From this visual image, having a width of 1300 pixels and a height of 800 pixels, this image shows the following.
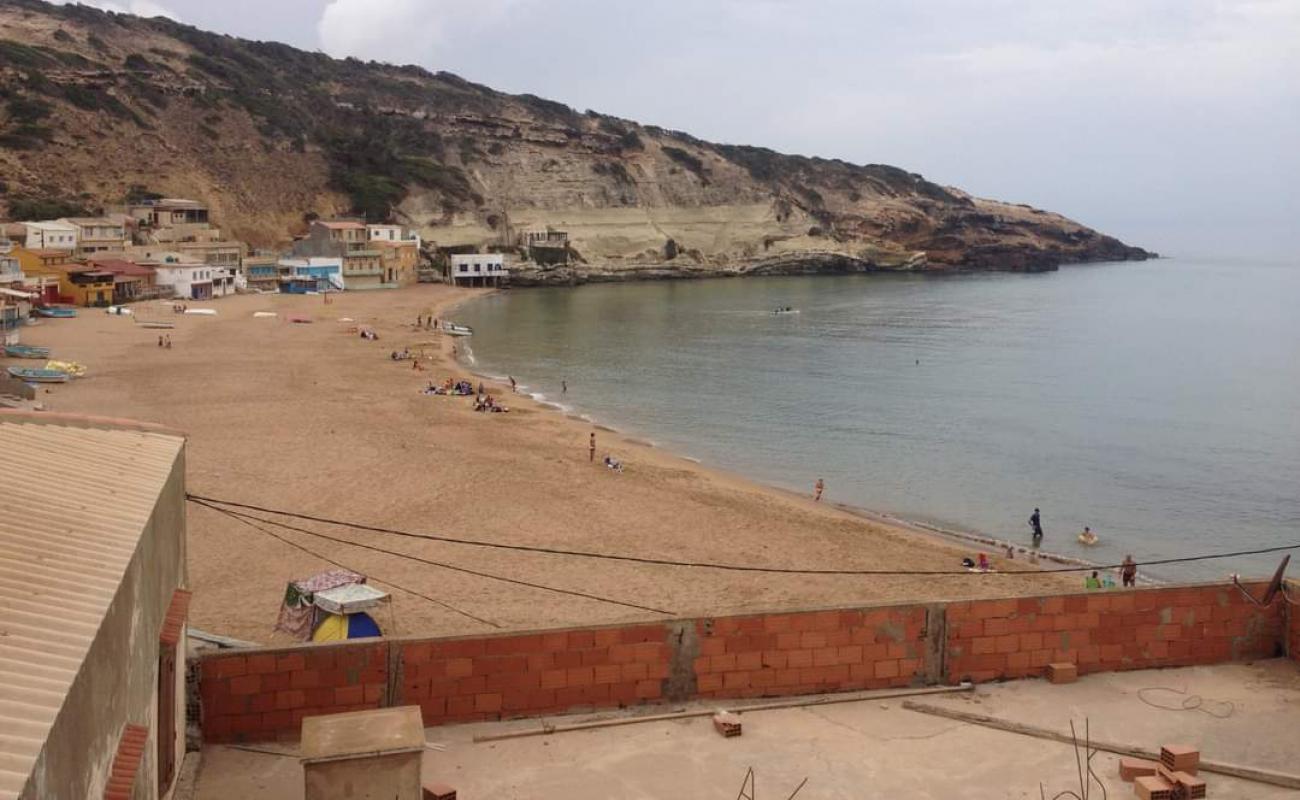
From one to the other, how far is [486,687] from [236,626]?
818 cm

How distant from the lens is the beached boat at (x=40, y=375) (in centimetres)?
3466

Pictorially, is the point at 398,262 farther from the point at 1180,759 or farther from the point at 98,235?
the point at 1180,759

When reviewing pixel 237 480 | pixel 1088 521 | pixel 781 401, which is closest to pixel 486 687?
pixel 237 480

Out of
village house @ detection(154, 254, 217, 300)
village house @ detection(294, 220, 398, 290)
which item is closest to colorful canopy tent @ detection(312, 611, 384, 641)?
village house @ detection(154, 254, 217, 300)

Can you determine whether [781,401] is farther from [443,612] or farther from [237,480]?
[443,612]

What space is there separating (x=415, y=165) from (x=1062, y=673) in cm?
9597

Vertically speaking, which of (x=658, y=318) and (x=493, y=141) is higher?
(x=493, y=141)

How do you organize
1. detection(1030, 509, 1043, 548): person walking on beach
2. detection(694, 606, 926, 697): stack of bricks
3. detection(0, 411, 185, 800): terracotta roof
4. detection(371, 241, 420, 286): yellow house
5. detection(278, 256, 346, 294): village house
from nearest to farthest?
detection(0, 411, 185, 800): terracotta roof, detection(694, 606, 926, 697): stack of bricks, detection(1030, 509, 1043, 548): person walking on beach, detection(278, 256, 346, 294): village house, detection(371, 241, 420, 286): yellow house

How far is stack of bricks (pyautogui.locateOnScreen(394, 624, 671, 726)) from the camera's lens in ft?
31.1

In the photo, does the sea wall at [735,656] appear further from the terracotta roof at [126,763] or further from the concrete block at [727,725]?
the terracotta roof at [126,763]

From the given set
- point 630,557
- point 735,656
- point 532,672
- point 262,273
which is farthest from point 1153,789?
point 262,273

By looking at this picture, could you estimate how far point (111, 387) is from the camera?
3531 cm

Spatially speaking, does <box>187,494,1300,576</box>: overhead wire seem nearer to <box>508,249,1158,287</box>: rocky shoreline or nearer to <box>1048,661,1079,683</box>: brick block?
<box>1048,661,1079,683</box>: brick block

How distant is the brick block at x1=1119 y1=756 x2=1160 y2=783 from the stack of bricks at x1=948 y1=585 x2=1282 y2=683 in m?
1.94
